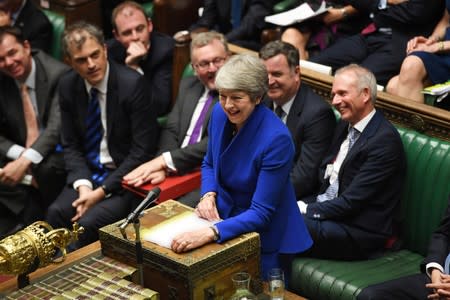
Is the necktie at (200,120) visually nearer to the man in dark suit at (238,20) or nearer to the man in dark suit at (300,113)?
the man in dark suit at (300,113)

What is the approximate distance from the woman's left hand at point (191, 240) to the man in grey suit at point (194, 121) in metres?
1.19

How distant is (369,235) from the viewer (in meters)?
3.75

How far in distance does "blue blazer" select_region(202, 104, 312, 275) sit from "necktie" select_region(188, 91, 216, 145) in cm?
97

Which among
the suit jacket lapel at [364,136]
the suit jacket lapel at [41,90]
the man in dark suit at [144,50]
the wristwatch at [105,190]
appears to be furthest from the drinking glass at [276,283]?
the suit jacket lapel at [41,90]

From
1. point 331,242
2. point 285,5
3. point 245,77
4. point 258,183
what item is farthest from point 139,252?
Result: point 285,5

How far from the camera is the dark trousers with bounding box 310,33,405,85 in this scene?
4625 mm

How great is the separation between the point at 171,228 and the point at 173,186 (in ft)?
3.66

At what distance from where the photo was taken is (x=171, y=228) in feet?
10.3

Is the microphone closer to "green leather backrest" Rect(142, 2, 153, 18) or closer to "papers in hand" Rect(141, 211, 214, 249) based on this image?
"papers in hand" Rect(141, 211, 214, 249)

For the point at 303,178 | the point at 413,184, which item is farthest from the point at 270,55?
the point at 413,184

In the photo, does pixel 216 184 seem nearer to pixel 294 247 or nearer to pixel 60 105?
pixel 294 247

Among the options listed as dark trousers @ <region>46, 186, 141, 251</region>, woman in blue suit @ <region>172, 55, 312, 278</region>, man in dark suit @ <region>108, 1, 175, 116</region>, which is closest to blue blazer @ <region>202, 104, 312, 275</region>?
woman in blue suit @ <region>172, 55, 312, 278</region>

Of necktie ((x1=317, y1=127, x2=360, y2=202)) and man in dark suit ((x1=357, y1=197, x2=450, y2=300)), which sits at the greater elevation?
necktie ((x1=317, y1=127, x2=360, y2=202))

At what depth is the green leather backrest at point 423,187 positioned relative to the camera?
3.77 meters
